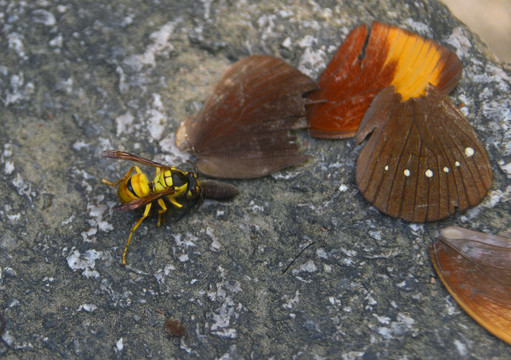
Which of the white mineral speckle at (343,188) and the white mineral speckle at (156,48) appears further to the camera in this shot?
the white mineral speckle at (156,48)

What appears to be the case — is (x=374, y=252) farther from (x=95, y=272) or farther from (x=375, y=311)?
(x=95, y=272)


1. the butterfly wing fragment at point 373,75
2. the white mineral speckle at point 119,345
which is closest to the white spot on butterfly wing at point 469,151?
the butterfly wing fragment at point 373,75

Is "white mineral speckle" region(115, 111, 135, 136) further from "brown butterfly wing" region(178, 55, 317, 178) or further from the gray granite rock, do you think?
"brown butterfly wing" region(178, 55, 317, 178)

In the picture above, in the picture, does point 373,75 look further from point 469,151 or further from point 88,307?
point 88,307

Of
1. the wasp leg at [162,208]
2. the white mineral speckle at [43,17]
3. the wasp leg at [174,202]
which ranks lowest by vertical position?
the wasp leg at [162,208]

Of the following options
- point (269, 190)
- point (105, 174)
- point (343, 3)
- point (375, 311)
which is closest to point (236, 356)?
point (375, 311)

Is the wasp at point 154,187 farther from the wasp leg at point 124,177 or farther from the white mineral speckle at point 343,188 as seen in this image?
the white mineral speckle at point 343,188

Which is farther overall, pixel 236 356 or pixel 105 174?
pixel 105 174

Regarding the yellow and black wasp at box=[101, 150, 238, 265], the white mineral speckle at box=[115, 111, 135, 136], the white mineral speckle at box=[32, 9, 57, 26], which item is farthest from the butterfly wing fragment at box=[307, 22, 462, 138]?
the white mineral speckle at box=[32, 9, 57, 26]
